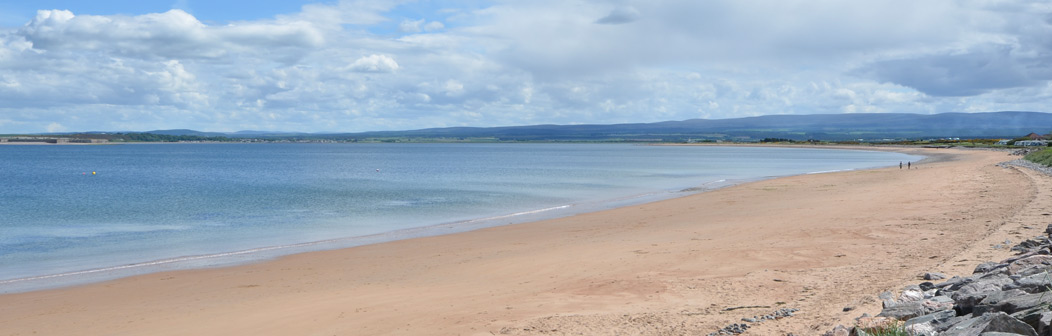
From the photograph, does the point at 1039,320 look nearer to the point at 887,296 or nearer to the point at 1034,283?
the point at 1034,283

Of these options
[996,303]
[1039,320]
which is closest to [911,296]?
[996,303]

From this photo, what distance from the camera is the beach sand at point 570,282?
388 inches

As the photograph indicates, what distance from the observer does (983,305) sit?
6.61 m

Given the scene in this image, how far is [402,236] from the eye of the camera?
73.5 feet

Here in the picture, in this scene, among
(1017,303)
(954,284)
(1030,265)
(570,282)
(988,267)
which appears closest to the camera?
(1017,303)

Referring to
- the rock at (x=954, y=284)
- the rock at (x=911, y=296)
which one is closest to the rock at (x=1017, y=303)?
the rock at (x=911, y=296)

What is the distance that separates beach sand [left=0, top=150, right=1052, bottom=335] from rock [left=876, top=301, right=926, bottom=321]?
26.1 inches

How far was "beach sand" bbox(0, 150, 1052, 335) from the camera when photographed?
9.86m

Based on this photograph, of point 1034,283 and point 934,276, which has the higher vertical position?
point 1034,283

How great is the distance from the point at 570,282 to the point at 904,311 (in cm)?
628

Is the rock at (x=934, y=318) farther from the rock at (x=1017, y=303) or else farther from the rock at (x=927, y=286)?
the rock at (x=927, y=286)

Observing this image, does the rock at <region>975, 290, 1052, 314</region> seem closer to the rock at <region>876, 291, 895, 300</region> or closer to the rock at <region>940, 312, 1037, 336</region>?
the rock at <region>940, 312, 1037, 336</region>

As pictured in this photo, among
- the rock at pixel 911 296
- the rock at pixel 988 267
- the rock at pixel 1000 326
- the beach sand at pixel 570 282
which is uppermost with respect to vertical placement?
the rock at pixel 1000 326

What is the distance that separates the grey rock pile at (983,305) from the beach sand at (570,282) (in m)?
0.77
